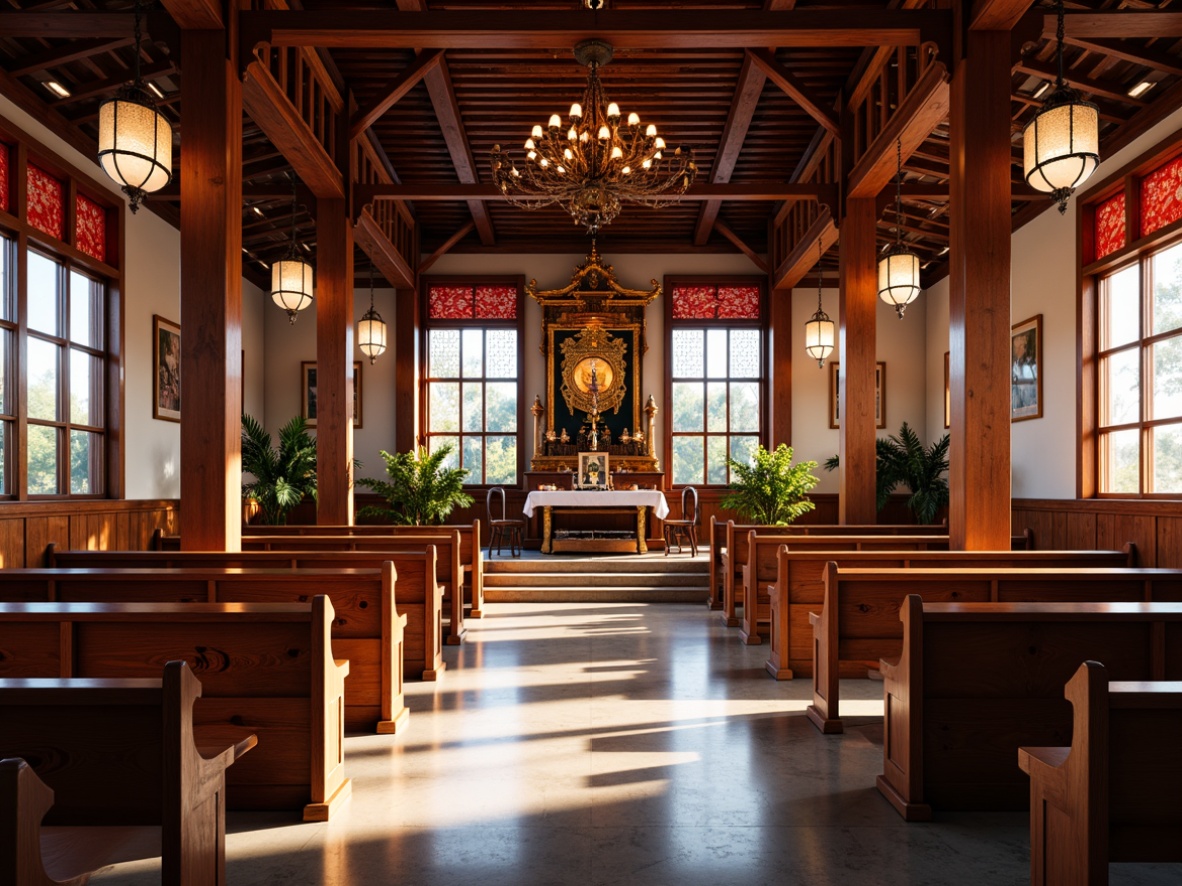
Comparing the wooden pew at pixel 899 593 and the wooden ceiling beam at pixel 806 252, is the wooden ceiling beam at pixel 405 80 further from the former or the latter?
the wooden pew at pixel 899 593

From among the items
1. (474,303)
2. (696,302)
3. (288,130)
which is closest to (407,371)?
(474,303)

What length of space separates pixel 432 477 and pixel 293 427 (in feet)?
7.61

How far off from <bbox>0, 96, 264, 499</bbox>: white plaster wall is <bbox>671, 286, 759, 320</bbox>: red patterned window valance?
6732 mm

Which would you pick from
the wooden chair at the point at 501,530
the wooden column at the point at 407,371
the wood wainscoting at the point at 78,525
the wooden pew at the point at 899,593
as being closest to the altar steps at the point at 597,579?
the wooden chair at the point at 501,530

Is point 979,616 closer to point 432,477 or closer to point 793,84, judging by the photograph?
point 793,84

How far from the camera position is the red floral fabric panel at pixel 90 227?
795 centimetres

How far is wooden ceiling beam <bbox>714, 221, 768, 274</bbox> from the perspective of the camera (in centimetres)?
1212

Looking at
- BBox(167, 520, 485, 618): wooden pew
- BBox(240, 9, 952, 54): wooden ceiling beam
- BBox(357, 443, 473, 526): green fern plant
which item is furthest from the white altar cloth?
BBox(240, 9, 952, 54): wooden ceiling beam

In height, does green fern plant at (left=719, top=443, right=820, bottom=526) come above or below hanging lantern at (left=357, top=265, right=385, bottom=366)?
below

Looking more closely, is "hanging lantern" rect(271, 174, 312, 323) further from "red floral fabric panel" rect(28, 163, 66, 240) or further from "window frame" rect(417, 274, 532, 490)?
"window frame" rect(417, 274, 532, 490)

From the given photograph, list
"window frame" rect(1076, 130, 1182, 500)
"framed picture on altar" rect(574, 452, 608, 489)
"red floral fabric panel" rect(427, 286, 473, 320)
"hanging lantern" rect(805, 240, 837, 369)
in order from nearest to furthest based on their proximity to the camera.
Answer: "window frame" rect(1076, 130, 1182, 500)
"hanging lantern" rect(805, 240, 837, 369)
"framed picture on altar" rect(574, 452, 608, 489)
"red floral fabric panel" rect(427, 286, 473, 320)

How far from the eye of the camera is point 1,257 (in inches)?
267

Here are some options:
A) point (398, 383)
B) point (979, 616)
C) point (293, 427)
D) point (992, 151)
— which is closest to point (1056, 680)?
point (979, 616)

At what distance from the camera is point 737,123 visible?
8633mm
